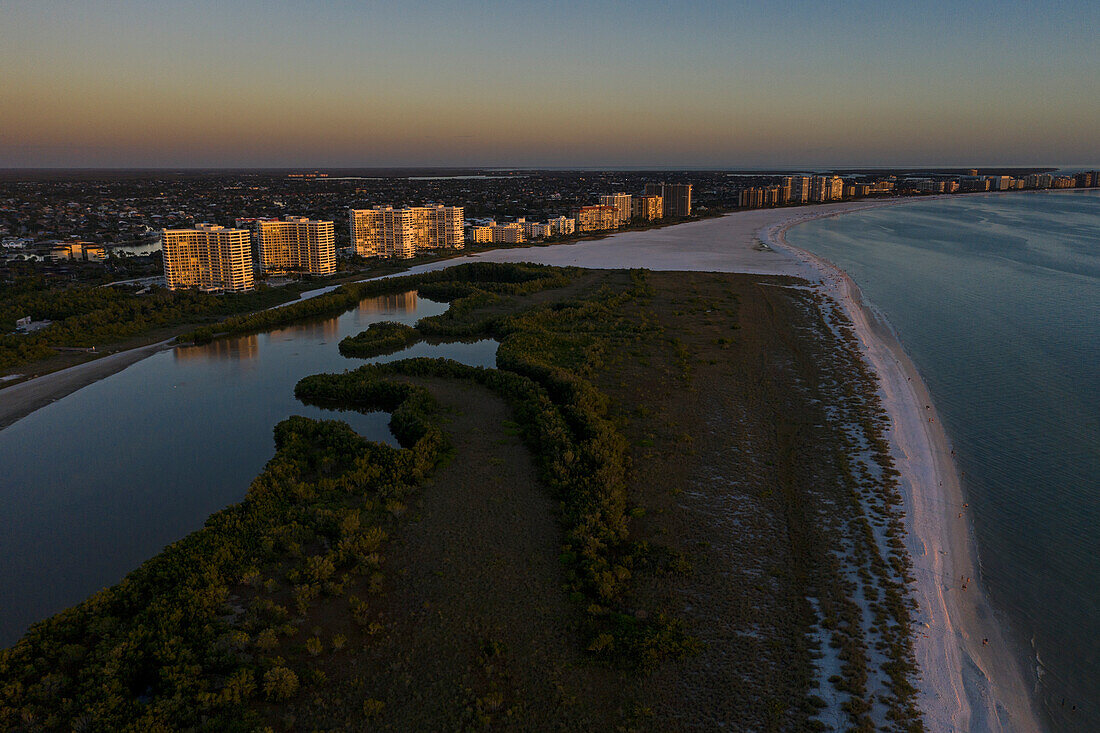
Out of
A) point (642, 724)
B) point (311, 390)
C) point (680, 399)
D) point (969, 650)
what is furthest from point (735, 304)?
point (642, 724)

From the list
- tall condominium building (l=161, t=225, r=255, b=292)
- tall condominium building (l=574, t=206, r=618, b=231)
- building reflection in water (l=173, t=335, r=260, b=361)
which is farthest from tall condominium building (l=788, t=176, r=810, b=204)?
building reflection in water (l=173, t=335, r=260, b=361)

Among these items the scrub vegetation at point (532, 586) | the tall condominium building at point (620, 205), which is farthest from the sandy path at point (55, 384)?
the tall condominium building at point (620, 205)

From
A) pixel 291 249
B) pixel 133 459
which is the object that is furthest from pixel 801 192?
pixel 133 459

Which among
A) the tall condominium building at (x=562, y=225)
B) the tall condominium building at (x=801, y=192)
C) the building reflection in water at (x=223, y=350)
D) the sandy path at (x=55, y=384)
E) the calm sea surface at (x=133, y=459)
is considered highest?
the tall condominium building at (x=801, y=192)

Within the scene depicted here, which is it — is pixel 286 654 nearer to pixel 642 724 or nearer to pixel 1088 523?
pixel 642 724

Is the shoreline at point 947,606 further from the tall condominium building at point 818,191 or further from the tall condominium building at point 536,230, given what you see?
the tall condominium building at point 818,191

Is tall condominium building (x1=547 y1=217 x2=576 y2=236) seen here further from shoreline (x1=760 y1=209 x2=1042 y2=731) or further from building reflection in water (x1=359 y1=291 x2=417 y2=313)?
shoreline (x1=760 y1=209 x2=1042 y2=731)

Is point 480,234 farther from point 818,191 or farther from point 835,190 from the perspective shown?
point 835,190
